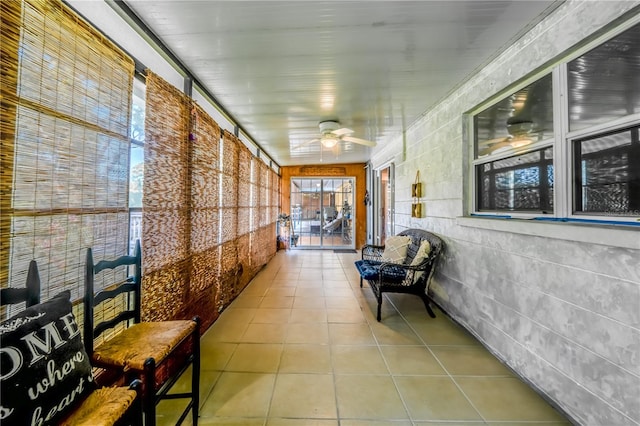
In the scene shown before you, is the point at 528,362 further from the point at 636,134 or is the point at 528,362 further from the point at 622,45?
the point at 622,45

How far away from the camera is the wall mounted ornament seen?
3.47 m

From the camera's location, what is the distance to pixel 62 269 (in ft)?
3.74

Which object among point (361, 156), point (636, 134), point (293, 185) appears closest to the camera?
point (636, 134)

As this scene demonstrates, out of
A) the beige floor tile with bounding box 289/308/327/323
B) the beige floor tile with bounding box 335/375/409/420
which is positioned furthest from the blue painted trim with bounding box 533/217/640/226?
the beige floor tile with bounding box 289/308/327/323

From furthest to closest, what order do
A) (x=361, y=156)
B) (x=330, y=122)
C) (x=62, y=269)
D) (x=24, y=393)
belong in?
1. (x=361, y=156)
2. (x=330, y=122)
3. (x=62, y=269)
4. (x=24, y=393)

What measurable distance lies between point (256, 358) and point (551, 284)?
2219 mm

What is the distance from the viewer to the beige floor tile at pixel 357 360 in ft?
6.23

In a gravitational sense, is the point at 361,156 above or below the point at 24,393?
above

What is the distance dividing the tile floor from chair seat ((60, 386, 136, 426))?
2.23 ft

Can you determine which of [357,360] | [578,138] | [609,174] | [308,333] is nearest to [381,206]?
[308,333]

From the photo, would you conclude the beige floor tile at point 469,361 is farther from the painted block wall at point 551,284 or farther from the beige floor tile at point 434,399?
the beige floor tile at point 434,399

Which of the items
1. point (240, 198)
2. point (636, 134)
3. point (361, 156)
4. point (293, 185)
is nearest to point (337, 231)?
point (293, 185)

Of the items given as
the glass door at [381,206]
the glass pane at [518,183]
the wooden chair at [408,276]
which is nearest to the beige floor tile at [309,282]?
the wooden chair at [408,276]

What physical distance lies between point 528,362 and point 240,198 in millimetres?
3412
